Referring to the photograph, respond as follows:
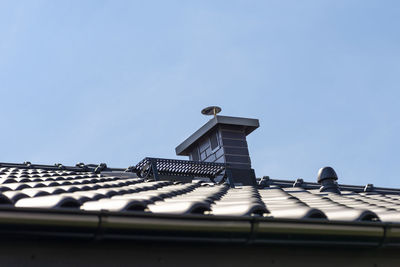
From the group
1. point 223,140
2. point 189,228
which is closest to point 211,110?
point 223,140

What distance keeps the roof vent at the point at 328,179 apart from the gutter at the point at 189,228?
5817 millimetres

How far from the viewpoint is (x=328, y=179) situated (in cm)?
1058

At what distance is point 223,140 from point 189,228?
9.66 meters

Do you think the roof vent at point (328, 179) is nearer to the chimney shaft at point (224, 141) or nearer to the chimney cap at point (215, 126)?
the chimney shaft at point (224, 141)

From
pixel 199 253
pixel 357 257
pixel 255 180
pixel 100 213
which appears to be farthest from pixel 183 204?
pixel 255 180

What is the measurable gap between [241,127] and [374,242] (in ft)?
31.3

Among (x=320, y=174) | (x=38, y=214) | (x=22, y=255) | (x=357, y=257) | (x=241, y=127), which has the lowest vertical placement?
(x=357, y=257)

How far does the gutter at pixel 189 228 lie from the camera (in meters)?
3.35

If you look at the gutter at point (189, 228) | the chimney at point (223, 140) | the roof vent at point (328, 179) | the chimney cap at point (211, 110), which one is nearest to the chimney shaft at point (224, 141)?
the chimney at point (223, 140)

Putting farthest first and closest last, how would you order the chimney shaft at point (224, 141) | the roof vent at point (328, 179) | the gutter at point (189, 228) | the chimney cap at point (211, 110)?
1. the chimney cap at point (211, 110)
2. the chimney shaft at point (224, 141)
3. the roof vent at point (328, 179)
4. the gutter at point (189, 228)

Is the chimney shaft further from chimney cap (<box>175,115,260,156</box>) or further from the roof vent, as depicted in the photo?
the roof vent

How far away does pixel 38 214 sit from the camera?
3314mm

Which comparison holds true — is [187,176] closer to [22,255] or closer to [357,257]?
[357,257]

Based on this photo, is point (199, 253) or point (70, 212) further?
point (199, 253)
